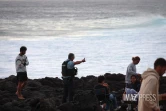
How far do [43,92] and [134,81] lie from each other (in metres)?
4.70

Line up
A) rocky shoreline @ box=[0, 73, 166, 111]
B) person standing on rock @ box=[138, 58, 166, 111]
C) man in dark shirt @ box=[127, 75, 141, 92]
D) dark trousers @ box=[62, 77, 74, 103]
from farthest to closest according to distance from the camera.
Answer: dark trousers @ box=[62, 77, 74, 103] < rocky shoreline @ box=[0, 73, 166, 111] < man in dark shirt @ box=[127, 75, 141, 92] < person standing on rock @ box=[138, 58, 166, 111]

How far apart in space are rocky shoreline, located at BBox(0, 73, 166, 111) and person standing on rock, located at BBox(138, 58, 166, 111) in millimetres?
5213

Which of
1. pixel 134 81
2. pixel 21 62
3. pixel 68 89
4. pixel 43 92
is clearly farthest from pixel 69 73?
pixel 43 92

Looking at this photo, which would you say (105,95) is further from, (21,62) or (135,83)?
(21,62)

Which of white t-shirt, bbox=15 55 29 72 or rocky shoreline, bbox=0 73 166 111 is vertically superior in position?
white t-shirt, bbox=15 55 29 72

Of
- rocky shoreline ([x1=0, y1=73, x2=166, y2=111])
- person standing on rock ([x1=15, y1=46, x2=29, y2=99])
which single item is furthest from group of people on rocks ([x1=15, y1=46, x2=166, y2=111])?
rocky shoreline ([x1=0, y1=73, x2=166, y2=111])

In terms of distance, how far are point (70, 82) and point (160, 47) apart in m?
25.0

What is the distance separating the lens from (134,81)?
10969 millimetres

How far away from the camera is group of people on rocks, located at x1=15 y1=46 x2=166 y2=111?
5535mm

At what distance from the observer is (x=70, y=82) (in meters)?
12.2

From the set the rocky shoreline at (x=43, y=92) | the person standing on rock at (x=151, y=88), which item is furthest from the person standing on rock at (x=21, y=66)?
the person standing on rock at (x=151, y=88)

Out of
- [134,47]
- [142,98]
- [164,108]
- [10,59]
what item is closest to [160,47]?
[134,47]

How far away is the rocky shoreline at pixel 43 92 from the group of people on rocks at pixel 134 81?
2.04 feet

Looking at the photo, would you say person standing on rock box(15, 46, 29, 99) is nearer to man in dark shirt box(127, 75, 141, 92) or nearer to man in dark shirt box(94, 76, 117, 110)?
man in dark shirt box(94, 76, 117, 110)
